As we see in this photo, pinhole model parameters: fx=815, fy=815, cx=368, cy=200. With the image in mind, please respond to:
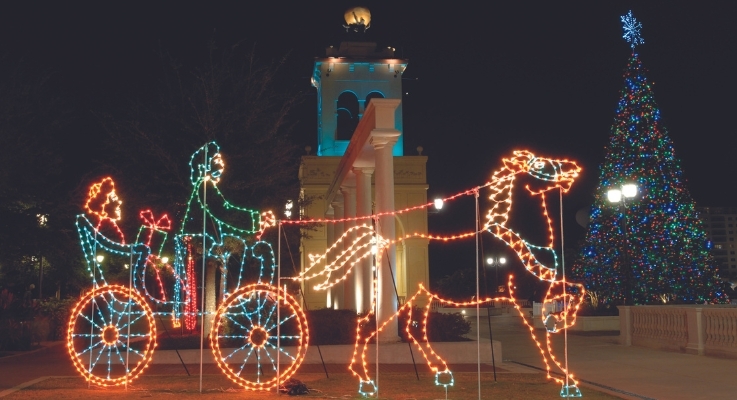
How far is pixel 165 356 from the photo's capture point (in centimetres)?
1781

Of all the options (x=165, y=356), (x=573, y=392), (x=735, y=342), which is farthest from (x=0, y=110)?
(x=735, y=342)

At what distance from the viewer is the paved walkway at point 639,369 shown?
487 inches

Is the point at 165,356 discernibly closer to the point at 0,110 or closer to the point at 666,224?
the point at 0,110

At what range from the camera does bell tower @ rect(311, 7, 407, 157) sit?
44844 millimetres

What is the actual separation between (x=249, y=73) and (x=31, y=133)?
24.9 ft

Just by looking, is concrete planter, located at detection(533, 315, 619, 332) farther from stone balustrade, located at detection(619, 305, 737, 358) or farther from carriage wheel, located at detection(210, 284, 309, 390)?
carriage wheel, located at detection(210, 284, 309, 390)

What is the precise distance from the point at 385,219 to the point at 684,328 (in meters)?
7.87

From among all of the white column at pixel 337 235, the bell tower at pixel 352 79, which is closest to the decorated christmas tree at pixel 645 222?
the white column at pixel 337 235

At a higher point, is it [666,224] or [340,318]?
[666,224]

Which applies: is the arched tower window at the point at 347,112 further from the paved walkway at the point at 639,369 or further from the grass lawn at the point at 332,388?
the grass lawn at the point at 332,388

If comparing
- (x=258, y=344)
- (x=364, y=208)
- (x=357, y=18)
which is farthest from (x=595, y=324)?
(x=357, y=18)

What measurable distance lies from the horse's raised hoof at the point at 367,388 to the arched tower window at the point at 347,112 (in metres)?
33.5

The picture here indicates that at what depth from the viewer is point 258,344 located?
13219 millimetres

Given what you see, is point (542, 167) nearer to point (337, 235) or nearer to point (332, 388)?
point (332, 388)
